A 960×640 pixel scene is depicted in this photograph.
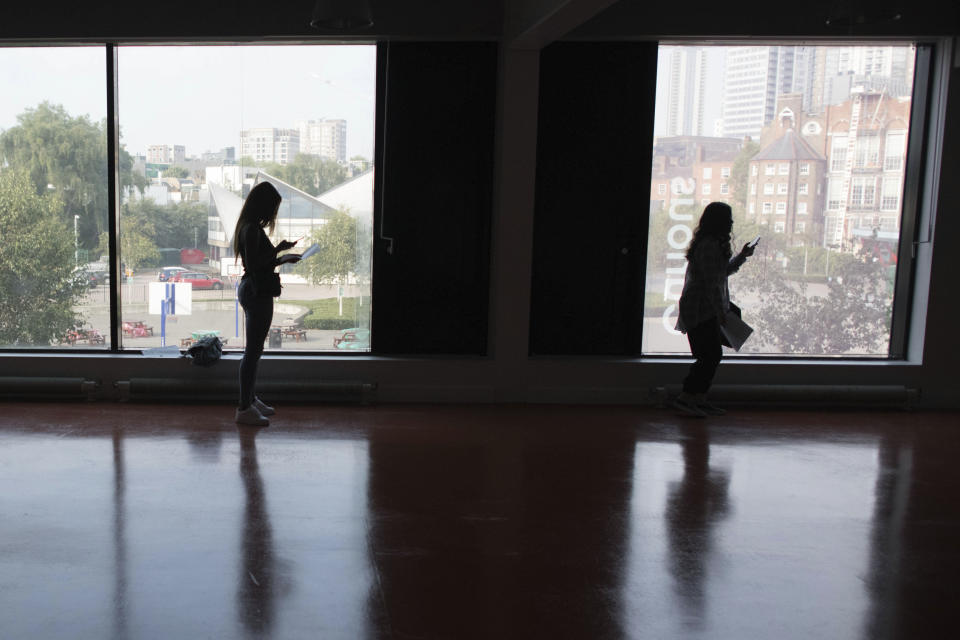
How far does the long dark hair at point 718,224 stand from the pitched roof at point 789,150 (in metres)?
0.88

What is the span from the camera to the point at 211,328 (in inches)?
246

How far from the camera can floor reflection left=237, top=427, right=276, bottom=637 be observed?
2.73m

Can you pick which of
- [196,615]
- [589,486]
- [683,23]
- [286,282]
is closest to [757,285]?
[683,23]

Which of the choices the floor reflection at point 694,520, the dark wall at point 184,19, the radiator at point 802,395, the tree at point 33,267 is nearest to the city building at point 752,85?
the radiator at point 802,395

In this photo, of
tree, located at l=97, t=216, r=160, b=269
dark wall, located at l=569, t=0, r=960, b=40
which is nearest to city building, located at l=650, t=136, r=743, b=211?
dark wall, located at l=569, t=0, r=960, b=40

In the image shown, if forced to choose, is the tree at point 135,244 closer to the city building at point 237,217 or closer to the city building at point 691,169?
the city building at point 237,217

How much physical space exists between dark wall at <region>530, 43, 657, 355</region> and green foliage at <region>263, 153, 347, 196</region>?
1.58m

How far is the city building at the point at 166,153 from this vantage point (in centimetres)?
605

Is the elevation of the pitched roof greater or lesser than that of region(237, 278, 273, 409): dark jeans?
greater

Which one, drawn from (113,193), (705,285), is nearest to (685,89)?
(705,285)

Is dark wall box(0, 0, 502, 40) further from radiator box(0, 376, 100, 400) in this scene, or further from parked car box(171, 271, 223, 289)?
radiator box(0, 376, 100, 400)

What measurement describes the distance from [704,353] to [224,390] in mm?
3586

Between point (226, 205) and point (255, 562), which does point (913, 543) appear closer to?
point (255, 562)

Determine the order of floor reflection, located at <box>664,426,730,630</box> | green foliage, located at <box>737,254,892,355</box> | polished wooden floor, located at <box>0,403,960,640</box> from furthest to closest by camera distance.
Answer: green foliage, located at <box>737,254,892,355</box> → floor reflection, located at <box>664,426,730,630</box> → polished wooden floor, located at <box>0,403,960,640</box>
